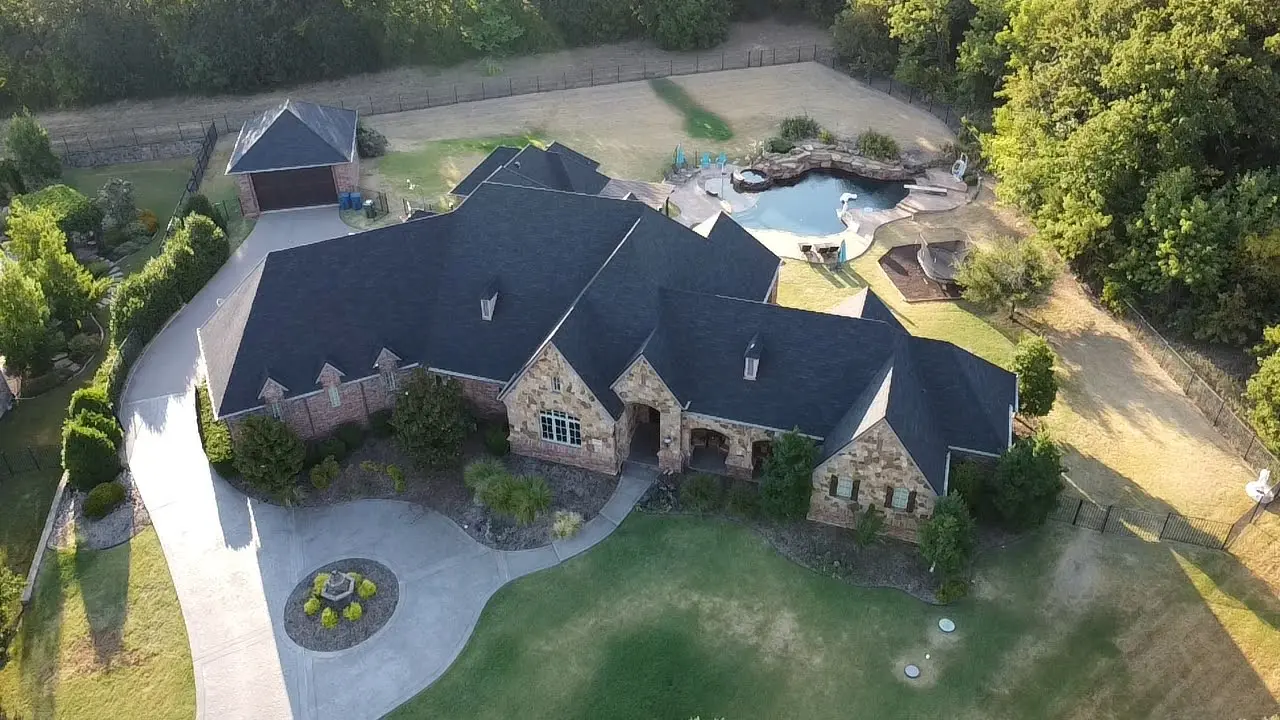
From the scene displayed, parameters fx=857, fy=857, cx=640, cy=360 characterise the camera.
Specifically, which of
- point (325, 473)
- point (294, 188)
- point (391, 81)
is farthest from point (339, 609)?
point (391, 81)

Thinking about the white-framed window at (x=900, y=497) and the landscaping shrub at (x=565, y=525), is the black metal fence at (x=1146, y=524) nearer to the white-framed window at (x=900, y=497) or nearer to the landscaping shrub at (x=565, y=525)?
the white-framed window at (x=900, y=497)

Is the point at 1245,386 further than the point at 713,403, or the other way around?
the point at 1245,386

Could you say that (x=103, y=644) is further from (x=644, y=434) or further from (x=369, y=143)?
(x=369, y=143)

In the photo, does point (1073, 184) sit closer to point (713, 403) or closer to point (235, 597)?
point (713, 403)

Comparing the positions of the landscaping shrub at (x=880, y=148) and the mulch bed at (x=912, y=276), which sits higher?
the landscaping shrub at (x=880, y=148)

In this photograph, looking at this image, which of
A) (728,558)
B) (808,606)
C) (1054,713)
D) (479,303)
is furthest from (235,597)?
(1054,713)

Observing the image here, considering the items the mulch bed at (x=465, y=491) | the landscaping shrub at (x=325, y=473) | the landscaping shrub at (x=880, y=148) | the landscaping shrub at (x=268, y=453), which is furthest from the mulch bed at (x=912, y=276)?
the landscaping shrub at (x=268, y=453)
